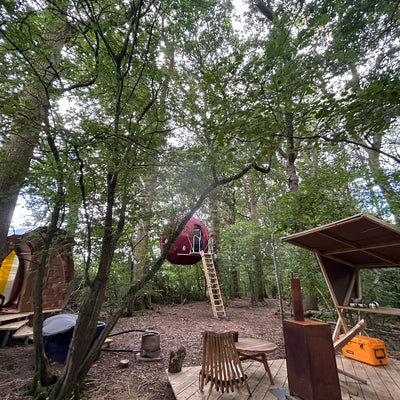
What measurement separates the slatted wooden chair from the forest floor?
74 cm

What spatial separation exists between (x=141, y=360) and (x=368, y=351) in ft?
12.3

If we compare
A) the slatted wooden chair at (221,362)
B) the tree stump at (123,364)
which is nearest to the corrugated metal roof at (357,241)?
the slatted wooden chair at (221,362)

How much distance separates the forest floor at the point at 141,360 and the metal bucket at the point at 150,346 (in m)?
0.11

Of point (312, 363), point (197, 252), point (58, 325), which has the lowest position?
point (312, 363)

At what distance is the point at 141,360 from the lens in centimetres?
394

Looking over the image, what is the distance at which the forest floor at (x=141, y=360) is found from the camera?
300 centimetres

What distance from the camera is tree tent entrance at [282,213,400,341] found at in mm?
2814

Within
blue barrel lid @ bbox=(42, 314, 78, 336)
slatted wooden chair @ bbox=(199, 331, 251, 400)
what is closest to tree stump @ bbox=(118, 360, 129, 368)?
blue barrel lid @ bbox=(42, 314, 78, 336)

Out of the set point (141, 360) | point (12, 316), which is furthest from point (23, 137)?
point (141, 360)

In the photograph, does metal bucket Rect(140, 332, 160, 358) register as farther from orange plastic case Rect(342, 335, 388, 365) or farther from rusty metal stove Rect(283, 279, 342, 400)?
orange plastic case Rect(342, 335, 388, 365)

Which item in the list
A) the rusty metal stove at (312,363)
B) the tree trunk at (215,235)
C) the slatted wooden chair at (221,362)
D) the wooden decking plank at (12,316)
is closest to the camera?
the rusty metal stove at (312,363)

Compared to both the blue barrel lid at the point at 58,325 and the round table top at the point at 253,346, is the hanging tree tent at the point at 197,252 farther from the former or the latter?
the round table top at the point at 253,346

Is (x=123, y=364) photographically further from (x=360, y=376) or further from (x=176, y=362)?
(x=360, y=376)

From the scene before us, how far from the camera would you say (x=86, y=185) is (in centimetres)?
326
